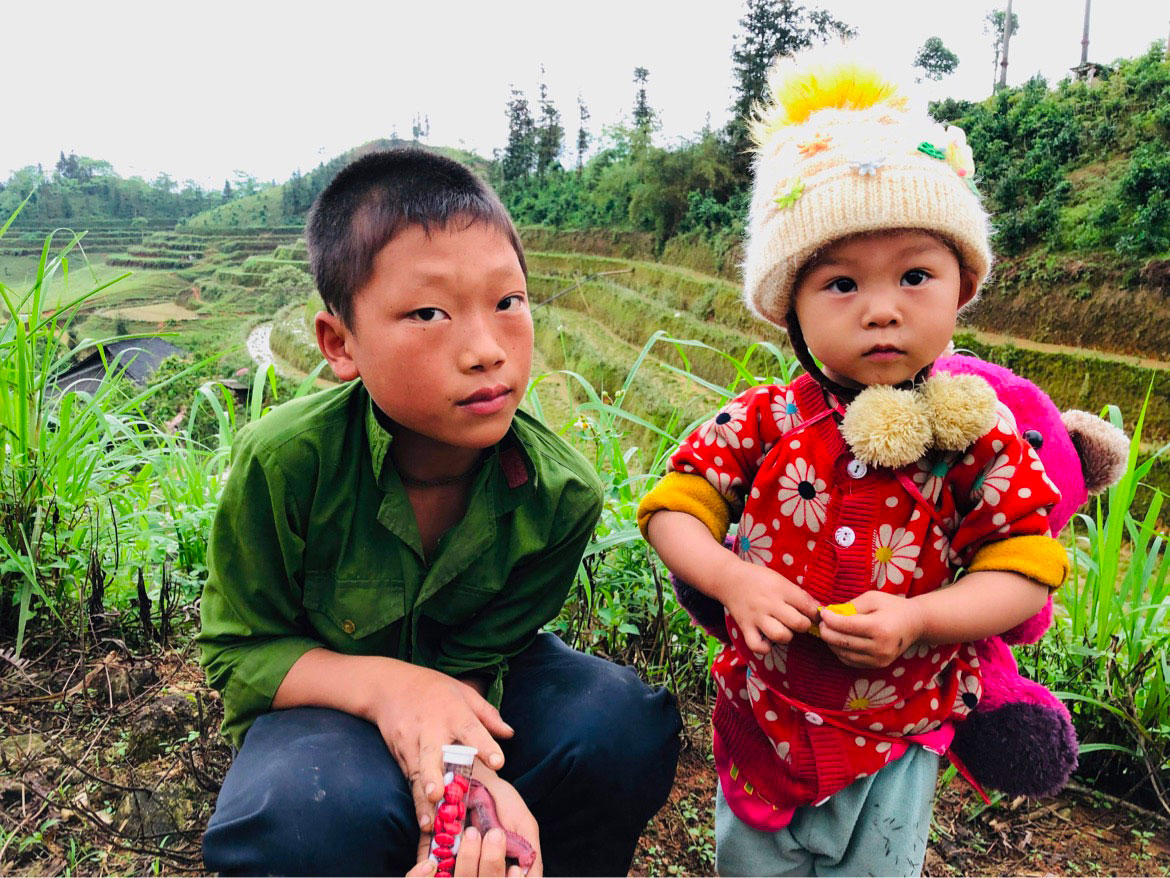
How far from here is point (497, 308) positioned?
127 centimetres

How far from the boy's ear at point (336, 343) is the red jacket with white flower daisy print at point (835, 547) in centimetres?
58

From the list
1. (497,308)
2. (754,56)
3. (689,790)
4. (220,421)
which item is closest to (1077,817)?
(689,790)

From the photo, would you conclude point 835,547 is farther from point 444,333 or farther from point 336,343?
point 336,343

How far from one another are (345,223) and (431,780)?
0.87 m

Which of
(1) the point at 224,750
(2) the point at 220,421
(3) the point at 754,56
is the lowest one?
(1) the point at 224,750

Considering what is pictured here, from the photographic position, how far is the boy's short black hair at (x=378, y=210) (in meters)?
1.23

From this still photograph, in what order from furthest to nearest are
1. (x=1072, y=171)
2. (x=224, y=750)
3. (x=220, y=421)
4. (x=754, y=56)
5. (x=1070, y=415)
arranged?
(x=754, y=56), (x=1072, y=171), (x=220, y=421), (x=224, y=750), (x=1070, y=415)

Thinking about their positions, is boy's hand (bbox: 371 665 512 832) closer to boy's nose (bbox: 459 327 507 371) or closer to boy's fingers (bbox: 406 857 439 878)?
boy's fingers (bbox: 406 857 439 878)

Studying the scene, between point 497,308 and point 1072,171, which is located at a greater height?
point 1072,171

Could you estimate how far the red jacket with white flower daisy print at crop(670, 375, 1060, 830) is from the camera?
1205 mm

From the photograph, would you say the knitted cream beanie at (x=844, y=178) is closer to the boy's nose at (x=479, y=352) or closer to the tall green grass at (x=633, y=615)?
the boy's nose at (x=479, y=352)

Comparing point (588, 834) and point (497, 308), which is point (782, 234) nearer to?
point (497, 308)

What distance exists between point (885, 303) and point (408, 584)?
0.90 meters

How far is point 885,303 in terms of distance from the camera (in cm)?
114
